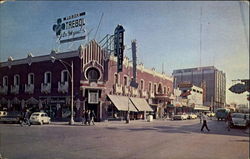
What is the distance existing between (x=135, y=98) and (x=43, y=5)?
15.3 m

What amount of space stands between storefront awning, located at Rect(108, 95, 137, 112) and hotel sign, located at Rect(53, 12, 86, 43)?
13.8 m

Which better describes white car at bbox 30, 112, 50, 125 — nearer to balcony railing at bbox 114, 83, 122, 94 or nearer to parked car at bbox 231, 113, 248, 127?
parked car at bbox 231, 113, 248, 127

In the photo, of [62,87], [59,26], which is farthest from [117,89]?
[59,26]

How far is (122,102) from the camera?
19391 millimetres

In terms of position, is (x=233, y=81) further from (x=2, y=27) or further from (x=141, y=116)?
(x=141, y=116)

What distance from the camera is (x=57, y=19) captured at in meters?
4.52

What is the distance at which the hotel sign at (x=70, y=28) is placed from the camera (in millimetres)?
4535

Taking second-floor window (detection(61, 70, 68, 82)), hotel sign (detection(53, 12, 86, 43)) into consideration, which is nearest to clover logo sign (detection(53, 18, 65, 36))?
hotel sign (detection(53, 12, 86, 43))

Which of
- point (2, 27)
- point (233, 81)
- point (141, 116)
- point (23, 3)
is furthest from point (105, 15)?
point (141, 116)

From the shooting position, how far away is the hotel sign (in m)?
4.54

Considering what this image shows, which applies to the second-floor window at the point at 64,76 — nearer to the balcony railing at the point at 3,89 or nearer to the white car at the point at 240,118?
the white car at the point at 240,118

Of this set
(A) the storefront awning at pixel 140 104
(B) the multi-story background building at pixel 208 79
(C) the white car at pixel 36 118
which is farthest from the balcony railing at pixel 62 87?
(B) the multi-story background building at pixel 208 79

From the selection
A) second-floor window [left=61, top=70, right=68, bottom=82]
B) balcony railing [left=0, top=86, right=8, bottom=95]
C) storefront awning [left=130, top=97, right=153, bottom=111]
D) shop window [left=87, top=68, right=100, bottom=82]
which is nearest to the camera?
balcony railing [left=0, top=86, right=8, bottom=95]

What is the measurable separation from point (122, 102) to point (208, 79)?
48.9 feet
